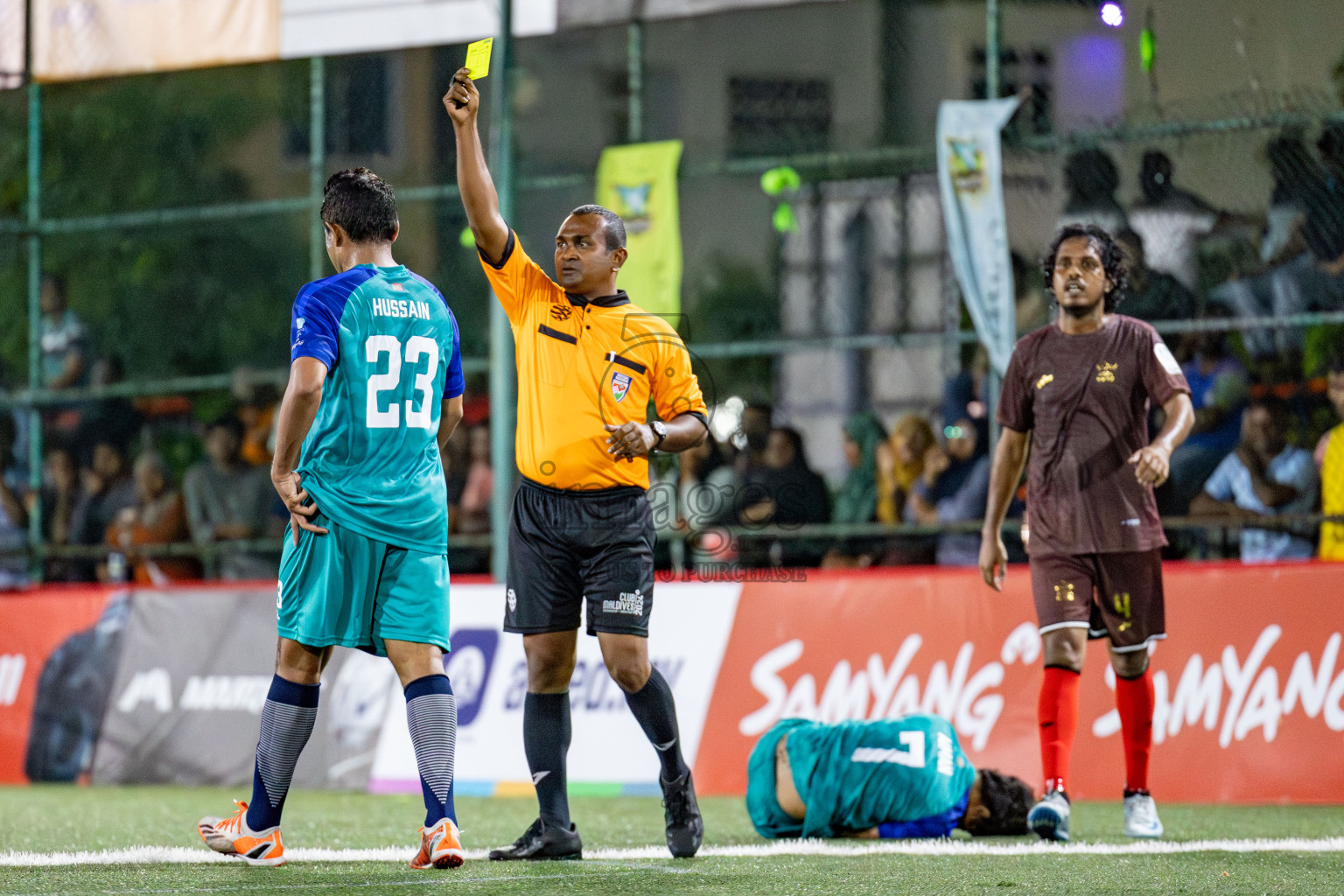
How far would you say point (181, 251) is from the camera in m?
14.5

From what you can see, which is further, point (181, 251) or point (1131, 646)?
point (181, 251)

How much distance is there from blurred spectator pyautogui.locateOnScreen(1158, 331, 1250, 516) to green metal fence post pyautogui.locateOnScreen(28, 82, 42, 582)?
801cm

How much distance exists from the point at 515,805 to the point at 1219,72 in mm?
5951

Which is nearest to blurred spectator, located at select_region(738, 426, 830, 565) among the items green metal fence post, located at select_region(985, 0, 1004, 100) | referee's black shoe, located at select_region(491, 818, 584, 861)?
green metal fence post, located at select_region(985, 0, 1004, 100)

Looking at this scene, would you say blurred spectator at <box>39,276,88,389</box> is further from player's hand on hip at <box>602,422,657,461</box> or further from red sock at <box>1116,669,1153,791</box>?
red sock at <box>1116,669,1153,791</box>

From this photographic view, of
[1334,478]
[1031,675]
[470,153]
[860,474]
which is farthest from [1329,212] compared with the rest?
[470,153]

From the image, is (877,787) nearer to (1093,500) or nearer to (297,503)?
(1093,500)

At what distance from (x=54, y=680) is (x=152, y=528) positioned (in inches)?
101

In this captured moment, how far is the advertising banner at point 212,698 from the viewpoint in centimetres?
962

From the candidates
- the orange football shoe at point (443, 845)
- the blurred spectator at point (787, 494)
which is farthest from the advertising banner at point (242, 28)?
the orange football shoe at point (443, 845)

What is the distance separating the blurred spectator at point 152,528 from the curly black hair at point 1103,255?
25.8ft

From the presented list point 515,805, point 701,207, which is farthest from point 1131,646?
point 701,207

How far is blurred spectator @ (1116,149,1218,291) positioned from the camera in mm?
10195

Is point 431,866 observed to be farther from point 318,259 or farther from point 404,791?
point 318,259
